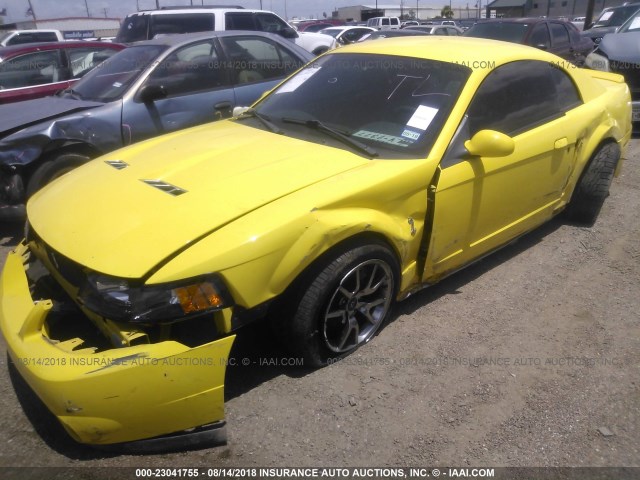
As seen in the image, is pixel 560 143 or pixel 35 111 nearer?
pixel 560 143

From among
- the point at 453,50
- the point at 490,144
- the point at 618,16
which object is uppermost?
the point at 453,50

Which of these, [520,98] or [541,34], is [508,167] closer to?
[520,98]

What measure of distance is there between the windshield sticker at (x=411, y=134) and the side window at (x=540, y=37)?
8.23 metres

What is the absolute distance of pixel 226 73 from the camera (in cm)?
548

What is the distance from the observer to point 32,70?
7.13 meters

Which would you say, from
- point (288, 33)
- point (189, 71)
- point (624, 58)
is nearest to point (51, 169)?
point (189, 71)

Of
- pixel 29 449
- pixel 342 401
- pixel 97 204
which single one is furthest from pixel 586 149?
pixel 29 449

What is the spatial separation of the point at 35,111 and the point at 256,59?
232 centimetres

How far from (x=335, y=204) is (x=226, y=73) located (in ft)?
11.8

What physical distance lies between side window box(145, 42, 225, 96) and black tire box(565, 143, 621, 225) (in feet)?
11.8

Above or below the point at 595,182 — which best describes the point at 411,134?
above

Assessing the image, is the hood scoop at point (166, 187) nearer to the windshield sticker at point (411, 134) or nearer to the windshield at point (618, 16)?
the windshield sticker at point (411, 134)

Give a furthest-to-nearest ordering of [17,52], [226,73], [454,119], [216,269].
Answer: [17,52], [226,73], [454,119], [216,269]

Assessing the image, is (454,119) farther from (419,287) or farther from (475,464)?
(475,464)
